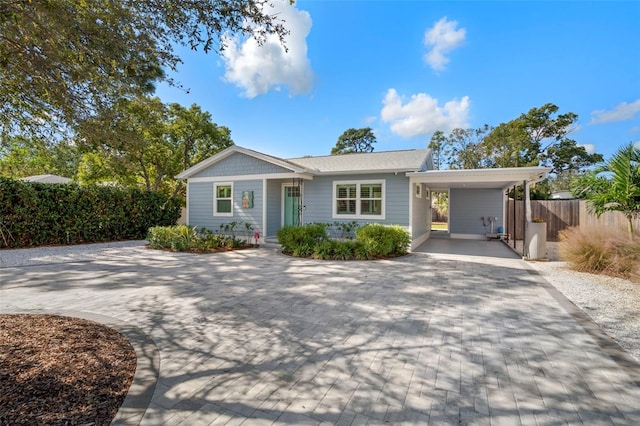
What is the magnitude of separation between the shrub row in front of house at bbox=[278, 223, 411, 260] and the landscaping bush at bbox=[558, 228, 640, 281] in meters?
4.11

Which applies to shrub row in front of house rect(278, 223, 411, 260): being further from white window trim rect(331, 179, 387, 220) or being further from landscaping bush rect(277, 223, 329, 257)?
white window trim rect(331, 179, 387, 220)

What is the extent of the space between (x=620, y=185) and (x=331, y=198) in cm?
823

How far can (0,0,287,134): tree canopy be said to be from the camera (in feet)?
11.2

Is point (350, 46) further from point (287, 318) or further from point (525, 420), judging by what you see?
point (525, 420)

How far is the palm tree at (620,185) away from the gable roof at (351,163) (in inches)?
185

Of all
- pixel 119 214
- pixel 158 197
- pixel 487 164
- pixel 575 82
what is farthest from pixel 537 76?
pixel 119 214

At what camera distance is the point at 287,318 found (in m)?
4.07

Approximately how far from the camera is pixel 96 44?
3564mm

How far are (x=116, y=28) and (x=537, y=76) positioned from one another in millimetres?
16093

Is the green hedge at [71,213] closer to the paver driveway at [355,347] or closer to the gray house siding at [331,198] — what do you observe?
the paver driveway at [355,347]

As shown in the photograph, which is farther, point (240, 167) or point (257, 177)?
point (240, 167)

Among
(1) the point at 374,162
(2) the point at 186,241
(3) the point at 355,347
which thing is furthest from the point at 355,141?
(3) the point at 355,347

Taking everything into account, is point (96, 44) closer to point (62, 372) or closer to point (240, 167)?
point (62, 372)

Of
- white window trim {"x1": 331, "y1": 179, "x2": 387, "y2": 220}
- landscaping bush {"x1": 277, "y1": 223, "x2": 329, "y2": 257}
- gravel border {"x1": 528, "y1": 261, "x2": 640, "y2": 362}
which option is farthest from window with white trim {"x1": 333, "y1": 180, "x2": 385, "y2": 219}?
gravel border {"x1": 528, "y1": 261, "x2": 640, "y2": 362}
